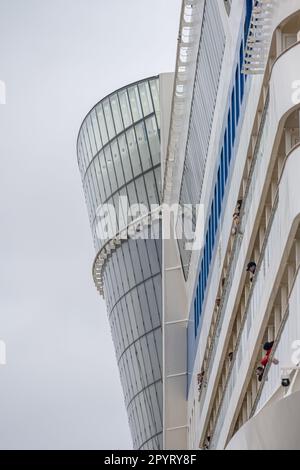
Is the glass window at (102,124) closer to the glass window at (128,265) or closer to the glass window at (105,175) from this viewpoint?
the glass window at (105,175)

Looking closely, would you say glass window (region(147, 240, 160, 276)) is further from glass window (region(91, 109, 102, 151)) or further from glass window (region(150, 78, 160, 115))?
glass window (region(91, 109, 102, 151))

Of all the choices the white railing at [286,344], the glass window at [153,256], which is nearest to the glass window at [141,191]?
the glass window at [153,256]

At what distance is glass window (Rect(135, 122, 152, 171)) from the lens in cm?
7012

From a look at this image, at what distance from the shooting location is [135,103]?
232ft

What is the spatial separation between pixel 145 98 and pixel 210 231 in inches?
969

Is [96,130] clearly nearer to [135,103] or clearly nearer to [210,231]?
[135,103]

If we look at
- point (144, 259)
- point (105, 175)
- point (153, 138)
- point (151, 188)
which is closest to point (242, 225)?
point (144, 259)

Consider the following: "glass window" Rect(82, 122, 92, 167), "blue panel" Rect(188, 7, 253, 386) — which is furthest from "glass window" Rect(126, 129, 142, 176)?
"blue panel" Rect(188, 7, 253, 386)

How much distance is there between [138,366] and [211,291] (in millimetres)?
27373

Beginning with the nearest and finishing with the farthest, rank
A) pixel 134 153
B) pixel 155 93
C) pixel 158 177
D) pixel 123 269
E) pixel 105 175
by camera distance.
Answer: pixel 155 93, pixel 158 177, pixel 134 153, pixel 123 269, pixel 105 175

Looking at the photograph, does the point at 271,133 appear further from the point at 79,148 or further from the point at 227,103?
the point at 79,148

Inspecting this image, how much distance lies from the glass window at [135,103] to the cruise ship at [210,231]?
0.37 ft

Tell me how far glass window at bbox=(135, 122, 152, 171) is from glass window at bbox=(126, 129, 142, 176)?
39 cm

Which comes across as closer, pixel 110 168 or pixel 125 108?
pixel 125 108
